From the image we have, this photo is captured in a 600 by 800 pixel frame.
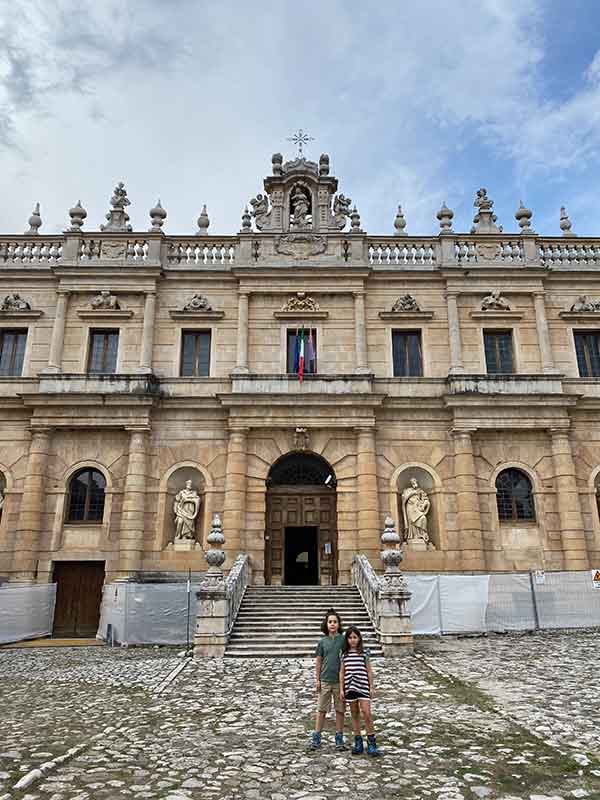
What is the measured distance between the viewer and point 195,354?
77.3 ft

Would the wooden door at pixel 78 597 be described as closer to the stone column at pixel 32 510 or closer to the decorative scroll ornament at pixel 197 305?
the stone column at pixel 32 510

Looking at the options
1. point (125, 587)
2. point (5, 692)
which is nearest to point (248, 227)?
point (125, 587)

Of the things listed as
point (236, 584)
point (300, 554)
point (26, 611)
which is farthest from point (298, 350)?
point (26, 611)

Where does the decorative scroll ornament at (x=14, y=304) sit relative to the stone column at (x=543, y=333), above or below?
above

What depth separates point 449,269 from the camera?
2394cm

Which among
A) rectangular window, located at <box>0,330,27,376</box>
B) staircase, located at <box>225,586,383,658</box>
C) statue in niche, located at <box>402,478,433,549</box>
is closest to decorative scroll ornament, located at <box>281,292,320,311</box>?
statue in niche, located at <box>402,478,433,549</box>

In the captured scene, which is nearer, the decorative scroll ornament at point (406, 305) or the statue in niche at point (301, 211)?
the decorative scroll ornament at point (406, 305)

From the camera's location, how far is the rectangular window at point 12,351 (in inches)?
919

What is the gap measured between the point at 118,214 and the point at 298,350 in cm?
984

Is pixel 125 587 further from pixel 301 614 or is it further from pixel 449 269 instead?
pixel 449 269

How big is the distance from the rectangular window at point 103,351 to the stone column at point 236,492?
5801 millimetres

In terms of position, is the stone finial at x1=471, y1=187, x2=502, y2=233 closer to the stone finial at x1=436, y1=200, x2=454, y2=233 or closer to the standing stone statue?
the stone finial at x1=436, y1=200, x2=454, y2=233

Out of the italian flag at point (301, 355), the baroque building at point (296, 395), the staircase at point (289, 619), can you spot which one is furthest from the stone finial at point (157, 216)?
the staircase at point (289, 619)

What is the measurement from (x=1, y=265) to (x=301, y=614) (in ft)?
59.9
